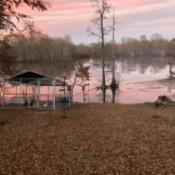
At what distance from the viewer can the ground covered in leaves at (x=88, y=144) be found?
1470cm

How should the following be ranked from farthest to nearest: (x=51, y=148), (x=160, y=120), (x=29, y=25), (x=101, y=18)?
(x=101, y=18), (x=29, y=25), (x=160, y=120), (x=51, y=148)

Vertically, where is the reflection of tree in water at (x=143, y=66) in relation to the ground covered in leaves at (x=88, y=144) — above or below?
above

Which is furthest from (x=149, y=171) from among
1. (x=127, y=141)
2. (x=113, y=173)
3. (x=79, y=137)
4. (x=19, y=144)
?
(x=19, y=144)

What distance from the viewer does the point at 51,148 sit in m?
17.4

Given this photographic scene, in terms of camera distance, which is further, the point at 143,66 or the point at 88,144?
the point at 143,66

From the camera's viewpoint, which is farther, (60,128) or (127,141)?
(60,128)

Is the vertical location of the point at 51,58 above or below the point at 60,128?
above

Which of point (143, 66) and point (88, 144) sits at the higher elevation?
point (143, 66)

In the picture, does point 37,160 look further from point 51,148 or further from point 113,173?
point 113,173

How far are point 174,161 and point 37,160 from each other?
576 cm

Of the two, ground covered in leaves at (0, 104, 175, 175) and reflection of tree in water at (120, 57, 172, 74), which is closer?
ground covered in leaves at (0, 104, 175, 175)

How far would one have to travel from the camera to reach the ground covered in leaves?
14.7 metres

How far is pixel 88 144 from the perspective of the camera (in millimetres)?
17891

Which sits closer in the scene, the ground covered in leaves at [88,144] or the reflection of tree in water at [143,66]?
the ground covered in leaves at [88,144]
